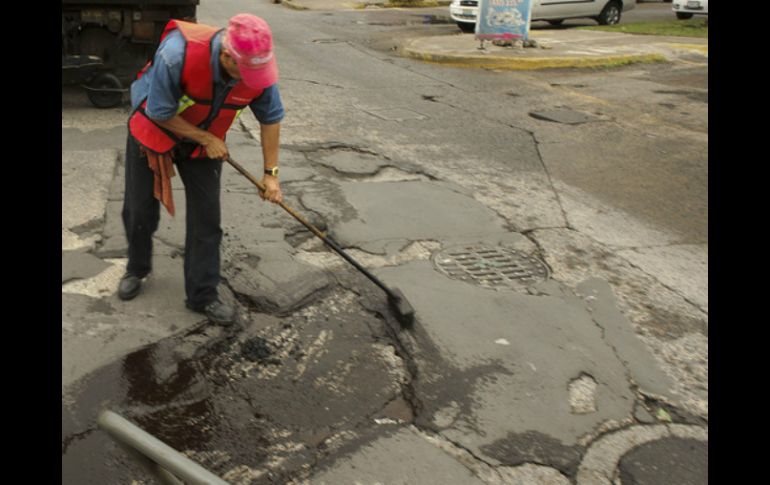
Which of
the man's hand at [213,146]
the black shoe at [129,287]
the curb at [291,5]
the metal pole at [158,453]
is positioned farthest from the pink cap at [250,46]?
the curb at [291,5]

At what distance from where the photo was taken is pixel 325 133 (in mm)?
7270

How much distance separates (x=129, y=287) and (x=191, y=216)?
614mm

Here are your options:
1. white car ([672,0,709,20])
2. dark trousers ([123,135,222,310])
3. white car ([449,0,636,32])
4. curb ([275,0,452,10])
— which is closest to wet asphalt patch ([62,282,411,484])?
dark trousers ([123,135,222,310])

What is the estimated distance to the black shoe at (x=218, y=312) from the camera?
12.3 feet

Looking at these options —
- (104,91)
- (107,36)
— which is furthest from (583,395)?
(107,36)

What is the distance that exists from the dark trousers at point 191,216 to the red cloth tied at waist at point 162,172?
0.04m

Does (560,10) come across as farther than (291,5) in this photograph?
No

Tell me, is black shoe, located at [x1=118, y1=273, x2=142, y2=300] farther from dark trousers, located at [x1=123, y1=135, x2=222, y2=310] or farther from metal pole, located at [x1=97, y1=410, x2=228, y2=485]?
metal pole, located at [x1=97, y1=410, x2=228, y2=485]

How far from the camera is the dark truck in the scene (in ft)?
23.9

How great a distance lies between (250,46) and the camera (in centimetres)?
300

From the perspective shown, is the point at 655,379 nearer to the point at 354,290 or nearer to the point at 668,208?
the point at 354,290

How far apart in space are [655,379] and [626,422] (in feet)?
1.45

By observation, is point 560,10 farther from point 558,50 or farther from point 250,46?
point 250,46

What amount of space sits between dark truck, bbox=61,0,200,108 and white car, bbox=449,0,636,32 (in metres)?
8.61
